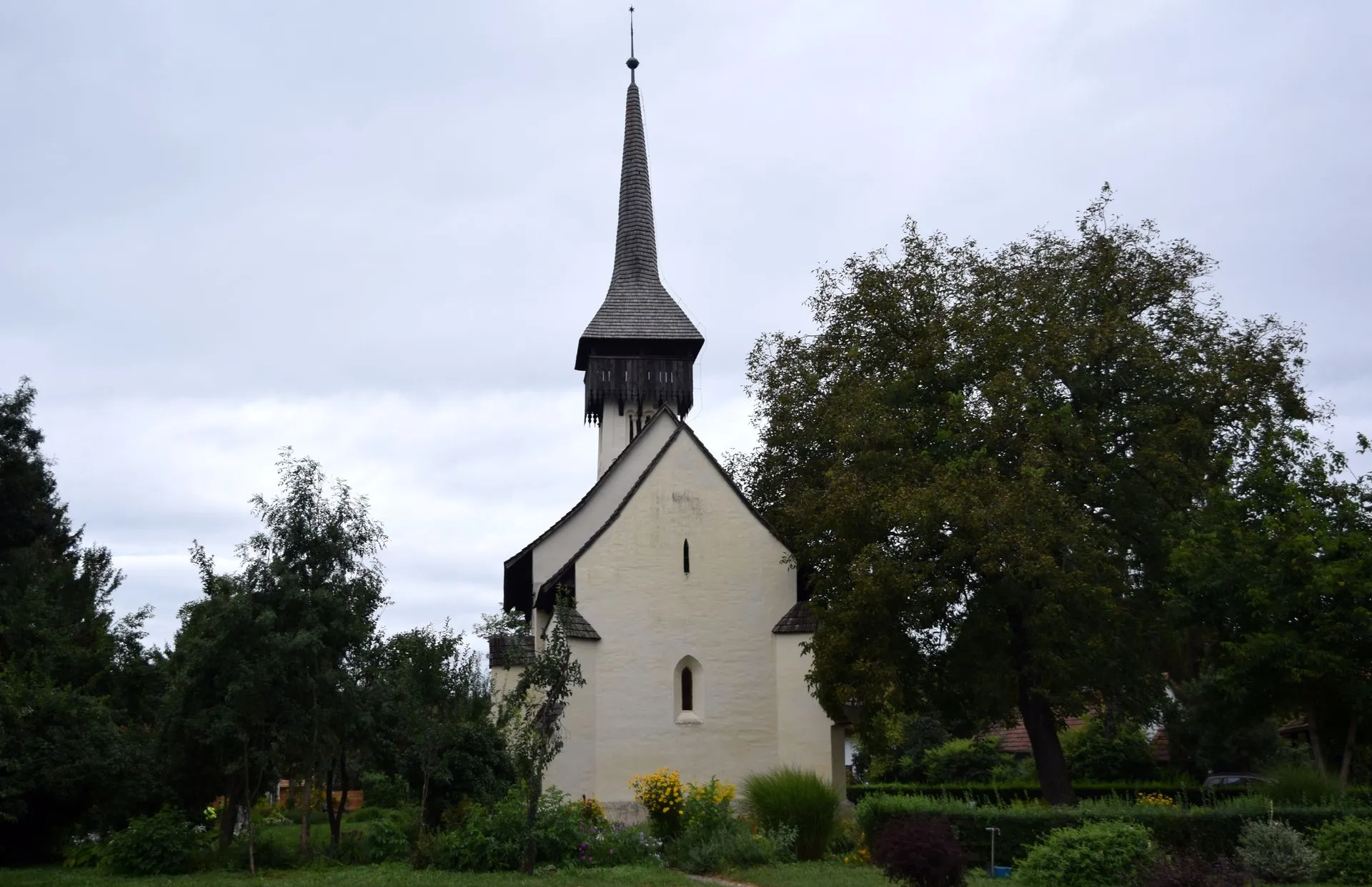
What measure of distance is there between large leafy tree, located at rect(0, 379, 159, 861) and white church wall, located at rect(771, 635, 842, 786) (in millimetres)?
12737

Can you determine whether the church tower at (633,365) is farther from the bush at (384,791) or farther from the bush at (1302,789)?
the bush at (1302,789)

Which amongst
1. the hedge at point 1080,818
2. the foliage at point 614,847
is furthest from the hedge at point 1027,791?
the hedge at point 1080,818

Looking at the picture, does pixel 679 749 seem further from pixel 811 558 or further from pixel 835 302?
pixel 835 302

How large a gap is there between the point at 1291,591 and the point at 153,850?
18.8 metres

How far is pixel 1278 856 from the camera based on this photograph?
47.1 feet

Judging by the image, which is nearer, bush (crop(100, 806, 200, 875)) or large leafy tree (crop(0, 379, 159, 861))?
bush (crop(100, 806, 200, 875))

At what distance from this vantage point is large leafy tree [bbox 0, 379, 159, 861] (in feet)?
63.9

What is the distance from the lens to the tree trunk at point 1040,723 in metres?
22.6

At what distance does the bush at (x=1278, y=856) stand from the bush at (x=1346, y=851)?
0.54 ft

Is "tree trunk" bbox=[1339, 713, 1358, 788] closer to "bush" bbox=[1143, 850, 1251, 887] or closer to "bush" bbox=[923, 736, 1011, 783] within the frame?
"bush" bbox=[1143, 850, 1251, 887]

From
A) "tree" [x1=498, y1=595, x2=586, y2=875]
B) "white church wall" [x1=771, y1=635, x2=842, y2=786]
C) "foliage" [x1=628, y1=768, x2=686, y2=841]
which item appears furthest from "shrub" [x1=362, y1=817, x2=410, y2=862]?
"white church wall" [x1=771, y1=635, x2=842, y2=786]

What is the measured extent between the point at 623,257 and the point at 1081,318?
19636mm

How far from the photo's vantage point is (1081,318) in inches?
988

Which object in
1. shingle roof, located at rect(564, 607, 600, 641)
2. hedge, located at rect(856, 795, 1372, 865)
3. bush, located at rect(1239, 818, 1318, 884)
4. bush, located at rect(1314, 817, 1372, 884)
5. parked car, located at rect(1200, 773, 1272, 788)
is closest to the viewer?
bush, located at rect(1314, 817, 1372, 884)
